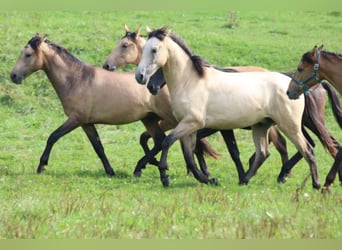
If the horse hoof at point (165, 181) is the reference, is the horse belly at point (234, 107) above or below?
above

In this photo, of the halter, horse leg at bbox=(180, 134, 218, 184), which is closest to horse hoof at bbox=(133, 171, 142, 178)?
horse leg at bbox=(180, 134, 218, 184)

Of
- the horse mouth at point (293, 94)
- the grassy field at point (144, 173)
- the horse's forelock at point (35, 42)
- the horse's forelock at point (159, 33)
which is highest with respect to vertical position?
the horse's forelock at point (159, 33)

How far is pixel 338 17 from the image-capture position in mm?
28609

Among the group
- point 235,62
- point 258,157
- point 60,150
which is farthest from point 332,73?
point 235,62

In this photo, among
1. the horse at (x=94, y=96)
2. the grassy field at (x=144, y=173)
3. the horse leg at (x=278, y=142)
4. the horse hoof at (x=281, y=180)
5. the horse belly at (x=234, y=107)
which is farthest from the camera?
the horse leg at (x=278, y=142)

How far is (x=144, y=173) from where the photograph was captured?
47.0ft

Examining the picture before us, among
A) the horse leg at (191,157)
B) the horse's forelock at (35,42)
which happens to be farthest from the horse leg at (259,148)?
the horse's forelock at (35,42)

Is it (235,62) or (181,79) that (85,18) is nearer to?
(235,62)

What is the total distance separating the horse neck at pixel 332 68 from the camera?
1195 centimetres

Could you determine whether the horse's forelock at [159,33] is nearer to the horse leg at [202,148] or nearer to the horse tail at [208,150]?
the horse leg at [202,148]

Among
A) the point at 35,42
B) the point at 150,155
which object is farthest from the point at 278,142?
the point at 35,42

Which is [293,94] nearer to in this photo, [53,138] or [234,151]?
[234,151]

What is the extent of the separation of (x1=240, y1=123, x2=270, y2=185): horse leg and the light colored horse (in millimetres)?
50

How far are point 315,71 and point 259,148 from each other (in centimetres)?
164
